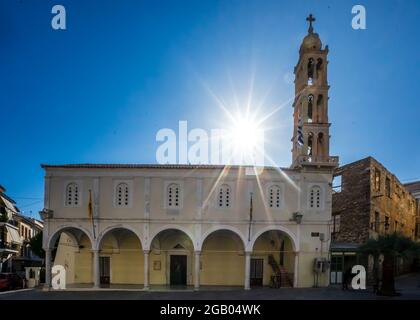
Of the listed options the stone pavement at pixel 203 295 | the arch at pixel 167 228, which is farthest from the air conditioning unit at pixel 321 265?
the arch at pixel 167 228

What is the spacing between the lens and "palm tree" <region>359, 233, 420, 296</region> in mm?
15195

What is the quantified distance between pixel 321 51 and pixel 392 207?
14.4 m

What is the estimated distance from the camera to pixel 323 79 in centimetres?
2184

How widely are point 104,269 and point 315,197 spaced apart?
15242 millimetres

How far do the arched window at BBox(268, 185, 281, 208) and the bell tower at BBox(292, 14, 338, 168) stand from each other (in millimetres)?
2908

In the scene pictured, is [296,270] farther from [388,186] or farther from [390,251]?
[388,186]

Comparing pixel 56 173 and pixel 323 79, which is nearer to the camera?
pixel 56 173

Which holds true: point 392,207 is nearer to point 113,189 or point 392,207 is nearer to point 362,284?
point 362,284

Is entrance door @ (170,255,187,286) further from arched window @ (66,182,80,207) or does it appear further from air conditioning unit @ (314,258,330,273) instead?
air conditioning unit @ (314,258,330,273)

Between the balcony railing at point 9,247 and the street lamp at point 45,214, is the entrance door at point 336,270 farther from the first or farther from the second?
the balcony railing at point 9,247

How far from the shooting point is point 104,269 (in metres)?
21.3

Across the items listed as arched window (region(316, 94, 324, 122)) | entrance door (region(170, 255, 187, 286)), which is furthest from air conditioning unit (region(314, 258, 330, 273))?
arched window (region(316, 94, 324, 122))

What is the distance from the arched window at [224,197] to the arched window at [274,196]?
8.49 ft
